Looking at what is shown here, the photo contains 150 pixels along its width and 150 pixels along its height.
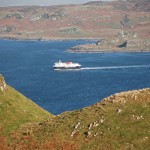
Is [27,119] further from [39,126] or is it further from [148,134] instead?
[148,134]

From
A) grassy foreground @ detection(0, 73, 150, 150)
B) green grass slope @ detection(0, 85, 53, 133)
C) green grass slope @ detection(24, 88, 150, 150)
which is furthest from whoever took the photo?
green grass slope @ detection(0, 85, 53, 133)

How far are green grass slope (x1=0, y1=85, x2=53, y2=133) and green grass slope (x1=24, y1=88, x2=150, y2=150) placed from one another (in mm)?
3092

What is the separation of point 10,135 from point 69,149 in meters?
8.31

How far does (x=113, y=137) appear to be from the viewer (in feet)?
137

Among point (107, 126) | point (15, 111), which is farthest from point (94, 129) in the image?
point (15, 111)

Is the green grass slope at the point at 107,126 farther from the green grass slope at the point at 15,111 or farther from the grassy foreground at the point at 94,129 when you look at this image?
the green grass slope at the point at 15,111

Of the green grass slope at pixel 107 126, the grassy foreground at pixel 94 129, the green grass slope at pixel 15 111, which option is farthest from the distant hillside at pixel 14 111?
the green grass slope at pixel 107 126

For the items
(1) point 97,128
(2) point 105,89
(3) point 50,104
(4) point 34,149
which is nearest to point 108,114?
(1) point 97,128

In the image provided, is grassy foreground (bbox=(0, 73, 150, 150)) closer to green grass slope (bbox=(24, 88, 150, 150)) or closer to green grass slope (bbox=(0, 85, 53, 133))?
green grass slope (bbox=(24, 88, 150, 150))

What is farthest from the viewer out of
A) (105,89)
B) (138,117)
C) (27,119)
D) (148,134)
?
(105,89)

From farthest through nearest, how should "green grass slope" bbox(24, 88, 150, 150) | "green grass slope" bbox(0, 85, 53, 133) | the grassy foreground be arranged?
"green grass slope" bbox(0, 85, 53, 133) → the grassy foreground → "green grass slope" bbox(24, 88, 150, 150)

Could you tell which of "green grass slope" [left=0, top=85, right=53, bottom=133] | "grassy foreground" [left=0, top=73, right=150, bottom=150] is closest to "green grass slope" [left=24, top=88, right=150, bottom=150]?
"grassy foreground" [left=0, top=73, right=150, bottom=150]

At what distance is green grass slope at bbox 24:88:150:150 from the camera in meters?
41.2

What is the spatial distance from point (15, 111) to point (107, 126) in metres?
15.1
